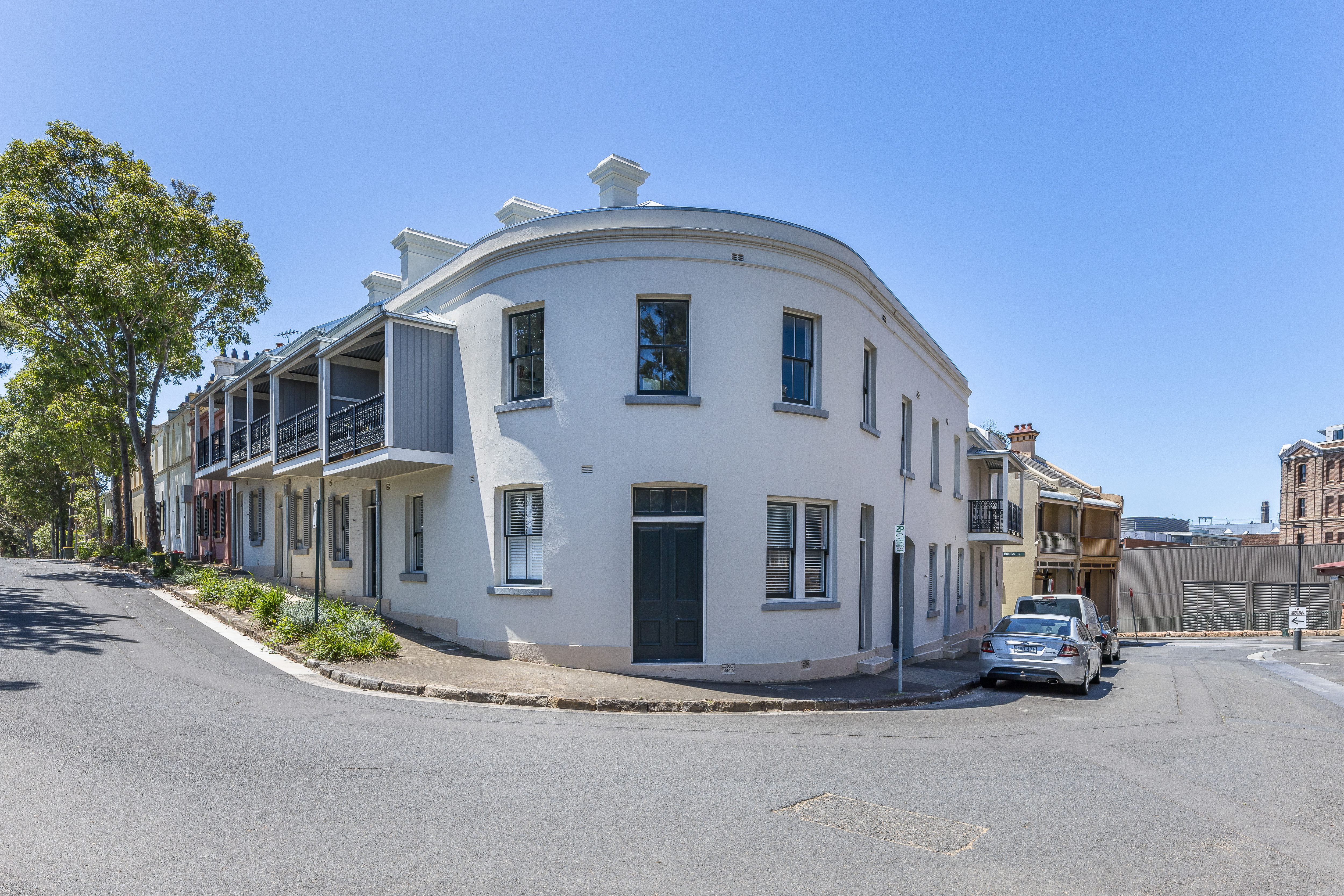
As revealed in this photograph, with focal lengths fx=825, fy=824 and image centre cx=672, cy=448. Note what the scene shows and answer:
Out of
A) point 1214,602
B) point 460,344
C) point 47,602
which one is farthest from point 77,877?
point 1214,602

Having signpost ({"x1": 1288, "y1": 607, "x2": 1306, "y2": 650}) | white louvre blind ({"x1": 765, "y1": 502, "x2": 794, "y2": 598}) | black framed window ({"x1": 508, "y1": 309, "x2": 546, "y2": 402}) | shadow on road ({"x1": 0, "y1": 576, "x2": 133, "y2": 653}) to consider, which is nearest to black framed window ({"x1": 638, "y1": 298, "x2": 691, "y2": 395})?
black framed window ({"x1": 508, "y1": 309, "x2": 546, "y2": 402})

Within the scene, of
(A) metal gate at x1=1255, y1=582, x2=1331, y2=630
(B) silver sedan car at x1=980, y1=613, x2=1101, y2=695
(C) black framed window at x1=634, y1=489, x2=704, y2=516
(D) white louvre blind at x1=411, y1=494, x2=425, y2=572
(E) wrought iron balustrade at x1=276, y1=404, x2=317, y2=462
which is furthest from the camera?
(A) metal gate at x1=1255, y1=582, x2=1331, y2=630

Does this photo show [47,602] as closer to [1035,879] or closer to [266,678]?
[266,678]

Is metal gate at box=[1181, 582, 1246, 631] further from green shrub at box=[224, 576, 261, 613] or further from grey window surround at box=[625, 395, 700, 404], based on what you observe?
green shrub at box=[224, 576, 261, 613]

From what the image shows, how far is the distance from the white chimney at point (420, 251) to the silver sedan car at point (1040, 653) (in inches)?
577

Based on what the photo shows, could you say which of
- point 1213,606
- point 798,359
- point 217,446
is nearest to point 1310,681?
point 798,359

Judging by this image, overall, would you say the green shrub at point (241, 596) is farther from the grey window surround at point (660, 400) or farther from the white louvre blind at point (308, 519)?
the grey window surround at point (660, 400)

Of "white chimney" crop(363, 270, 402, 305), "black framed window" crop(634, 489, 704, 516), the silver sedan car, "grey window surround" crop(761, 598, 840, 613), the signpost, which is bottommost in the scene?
the signpost

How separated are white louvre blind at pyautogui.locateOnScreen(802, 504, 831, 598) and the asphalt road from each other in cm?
309

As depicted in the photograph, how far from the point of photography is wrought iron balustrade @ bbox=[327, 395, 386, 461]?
A: 49.8ft

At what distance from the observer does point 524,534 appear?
13898 millimetres

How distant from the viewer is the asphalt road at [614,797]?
499 centimetres

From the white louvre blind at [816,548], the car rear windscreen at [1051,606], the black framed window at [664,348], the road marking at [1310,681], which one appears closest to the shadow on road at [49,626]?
the black framed window at [664,348]

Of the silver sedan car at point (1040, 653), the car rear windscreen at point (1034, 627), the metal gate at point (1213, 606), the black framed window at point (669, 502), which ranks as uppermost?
the black framed window at point (669, 502)
